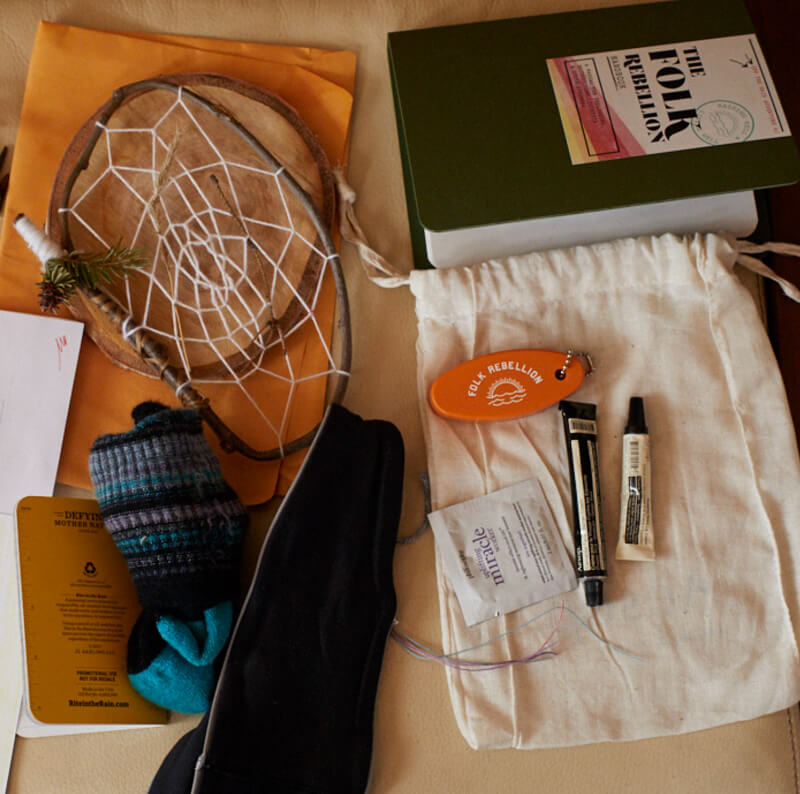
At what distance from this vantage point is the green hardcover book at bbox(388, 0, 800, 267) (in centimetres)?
79

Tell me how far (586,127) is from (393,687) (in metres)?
0.60

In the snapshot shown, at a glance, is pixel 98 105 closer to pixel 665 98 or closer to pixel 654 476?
pixel 665 98

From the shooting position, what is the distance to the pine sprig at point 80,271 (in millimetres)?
751

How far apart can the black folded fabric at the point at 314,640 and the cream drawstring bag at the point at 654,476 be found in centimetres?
7

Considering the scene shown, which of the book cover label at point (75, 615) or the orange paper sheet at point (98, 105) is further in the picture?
the orange paper sheet at point (98, 105)

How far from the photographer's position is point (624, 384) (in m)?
0.81

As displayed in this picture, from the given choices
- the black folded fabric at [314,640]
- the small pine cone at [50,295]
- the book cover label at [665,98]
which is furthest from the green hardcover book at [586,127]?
the small pine cone at [50,295]

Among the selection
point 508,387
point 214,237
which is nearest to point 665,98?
point 508,387

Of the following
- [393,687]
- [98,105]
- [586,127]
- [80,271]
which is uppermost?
[98,105]

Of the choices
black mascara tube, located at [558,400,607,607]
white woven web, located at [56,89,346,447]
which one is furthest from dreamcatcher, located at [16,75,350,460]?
black mascara tube, located at [558,400,607,607]

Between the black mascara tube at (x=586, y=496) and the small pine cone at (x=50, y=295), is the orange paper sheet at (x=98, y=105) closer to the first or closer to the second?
the small pine cone at (x=50, y=295)

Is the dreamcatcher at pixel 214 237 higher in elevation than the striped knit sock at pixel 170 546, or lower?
higher

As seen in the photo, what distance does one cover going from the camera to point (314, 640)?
72cm

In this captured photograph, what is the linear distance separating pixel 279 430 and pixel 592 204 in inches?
15.7
